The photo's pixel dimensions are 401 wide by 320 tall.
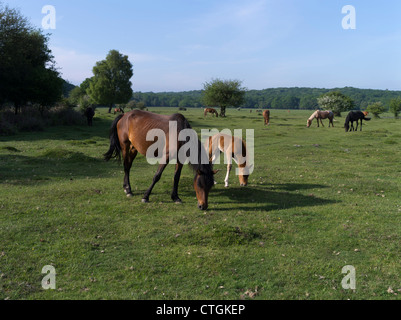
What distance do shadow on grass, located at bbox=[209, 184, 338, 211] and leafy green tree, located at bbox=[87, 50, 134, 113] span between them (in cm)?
6192

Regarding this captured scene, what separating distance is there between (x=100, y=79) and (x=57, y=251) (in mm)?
65813

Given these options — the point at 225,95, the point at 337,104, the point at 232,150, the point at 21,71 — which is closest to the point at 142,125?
the point at 232,150

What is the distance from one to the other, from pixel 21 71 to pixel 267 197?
28.5 m

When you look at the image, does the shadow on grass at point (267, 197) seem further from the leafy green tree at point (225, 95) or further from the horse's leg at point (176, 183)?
the leafy green tree at point (225, 95)

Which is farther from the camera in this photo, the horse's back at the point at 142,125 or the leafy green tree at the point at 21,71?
the leafy green tree at the point at 21,71

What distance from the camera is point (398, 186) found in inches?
429

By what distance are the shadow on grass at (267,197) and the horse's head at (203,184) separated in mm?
514

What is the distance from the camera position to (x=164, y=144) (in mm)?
9102

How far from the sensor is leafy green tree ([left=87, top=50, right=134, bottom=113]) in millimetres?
67188

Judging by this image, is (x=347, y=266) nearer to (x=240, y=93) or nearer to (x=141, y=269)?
(x=141, y=269)

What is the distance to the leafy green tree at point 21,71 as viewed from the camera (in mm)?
28359

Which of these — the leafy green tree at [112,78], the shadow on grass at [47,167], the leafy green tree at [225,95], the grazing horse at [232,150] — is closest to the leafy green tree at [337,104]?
the leafy green tree at [225,95]

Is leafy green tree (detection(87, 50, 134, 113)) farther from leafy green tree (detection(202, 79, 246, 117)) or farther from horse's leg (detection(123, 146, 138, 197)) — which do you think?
horse's leg (detection(123, 146, 138, 197))
